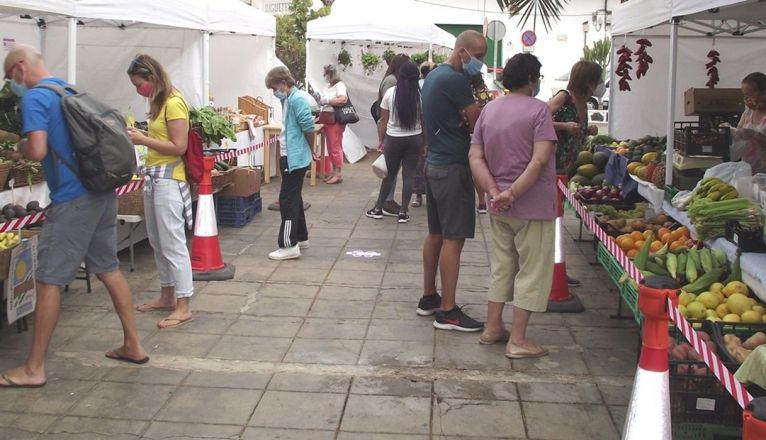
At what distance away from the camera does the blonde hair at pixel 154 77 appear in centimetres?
530

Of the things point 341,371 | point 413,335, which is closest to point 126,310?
point 341,371

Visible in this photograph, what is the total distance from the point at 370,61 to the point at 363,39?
220cm

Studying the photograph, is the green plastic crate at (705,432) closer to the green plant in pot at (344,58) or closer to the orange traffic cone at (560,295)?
the orange traffic cone at (560,295)

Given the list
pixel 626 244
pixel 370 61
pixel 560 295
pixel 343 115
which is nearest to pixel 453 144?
pixel 626 244

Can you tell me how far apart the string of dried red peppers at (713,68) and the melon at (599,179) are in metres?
2.29

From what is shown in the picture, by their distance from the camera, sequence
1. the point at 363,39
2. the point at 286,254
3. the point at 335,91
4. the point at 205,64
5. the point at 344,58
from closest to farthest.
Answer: the point at 286,254 < the point at 205,64 < the point at 335,91 < the point at 363,39 < the point at 344,58

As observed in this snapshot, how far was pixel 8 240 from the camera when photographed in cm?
538

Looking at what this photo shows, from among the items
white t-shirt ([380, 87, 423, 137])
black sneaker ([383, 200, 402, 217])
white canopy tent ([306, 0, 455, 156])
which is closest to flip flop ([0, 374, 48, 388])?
white t-shirt ([380, 87, 423, 137])

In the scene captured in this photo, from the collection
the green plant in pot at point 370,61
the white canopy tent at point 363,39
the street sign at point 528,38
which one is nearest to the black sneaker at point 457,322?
the white canopy tent at point 363,39

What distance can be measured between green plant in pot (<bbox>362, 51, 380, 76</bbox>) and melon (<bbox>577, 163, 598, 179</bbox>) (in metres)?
8.71

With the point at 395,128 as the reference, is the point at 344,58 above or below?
above

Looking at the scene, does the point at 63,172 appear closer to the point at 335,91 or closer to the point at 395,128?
the point at 395,128

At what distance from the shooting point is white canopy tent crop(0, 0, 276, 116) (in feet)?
28.3

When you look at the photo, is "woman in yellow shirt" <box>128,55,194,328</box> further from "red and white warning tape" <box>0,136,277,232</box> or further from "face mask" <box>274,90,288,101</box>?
"face mask" <box>274,90,288,101</box>
